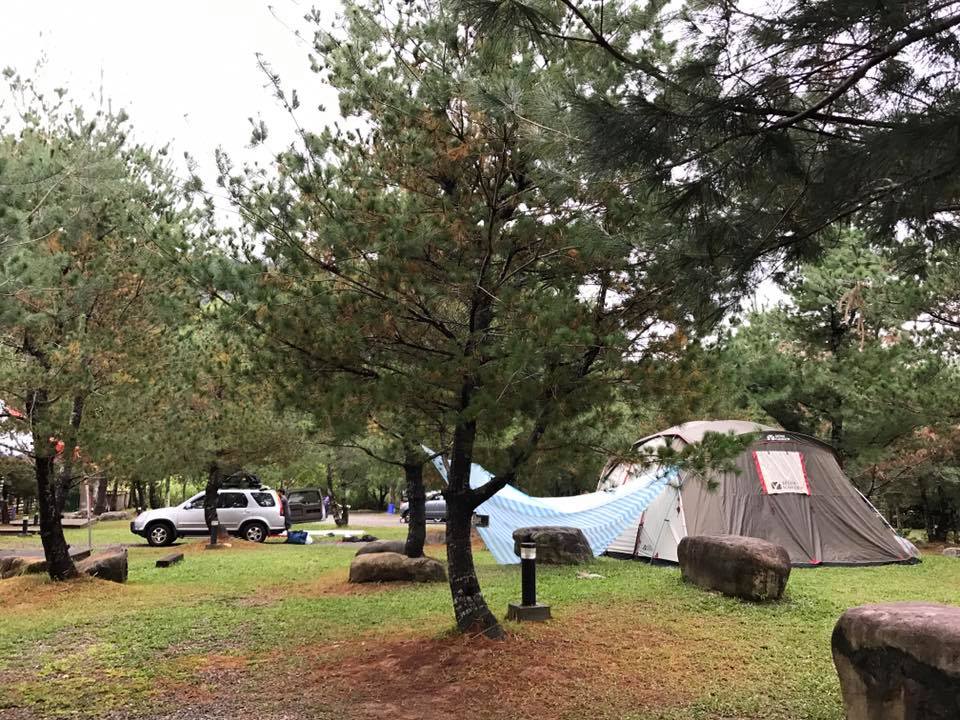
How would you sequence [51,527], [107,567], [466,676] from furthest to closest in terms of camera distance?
[107,567] → [51,527] → [466,676]

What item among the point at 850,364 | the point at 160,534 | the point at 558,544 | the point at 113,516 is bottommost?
the point at 113,516

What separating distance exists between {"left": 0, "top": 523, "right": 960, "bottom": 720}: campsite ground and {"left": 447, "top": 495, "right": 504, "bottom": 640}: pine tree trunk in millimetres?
197

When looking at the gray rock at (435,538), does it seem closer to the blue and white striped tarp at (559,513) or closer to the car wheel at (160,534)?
the blue and white striped tarp at (559,513)

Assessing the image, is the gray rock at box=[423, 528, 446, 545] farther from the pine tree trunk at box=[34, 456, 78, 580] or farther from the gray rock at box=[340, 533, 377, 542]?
the pine tree trunk at box=[34, 456, 78, 580]

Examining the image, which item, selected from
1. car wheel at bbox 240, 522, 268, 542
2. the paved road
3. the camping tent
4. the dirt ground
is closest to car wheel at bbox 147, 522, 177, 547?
car wheel at bbox 240, 522, 268, 542

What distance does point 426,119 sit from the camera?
494 cm

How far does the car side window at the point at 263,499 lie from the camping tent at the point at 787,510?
9.82 metres

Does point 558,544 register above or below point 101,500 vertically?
below

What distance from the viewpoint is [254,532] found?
668 inches

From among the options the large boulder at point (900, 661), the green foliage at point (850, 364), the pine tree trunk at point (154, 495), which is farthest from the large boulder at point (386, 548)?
the pine tree trunk at point (154, 495)

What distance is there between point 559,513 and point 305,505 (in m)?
14.5

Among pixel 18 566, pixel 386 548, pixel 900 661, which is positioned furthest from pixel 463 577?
pixel 18 566

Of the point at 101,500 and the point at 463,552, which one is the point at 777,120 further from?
the point at 101,500

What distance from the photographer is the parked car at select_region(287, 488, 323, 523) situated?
73.6ft
